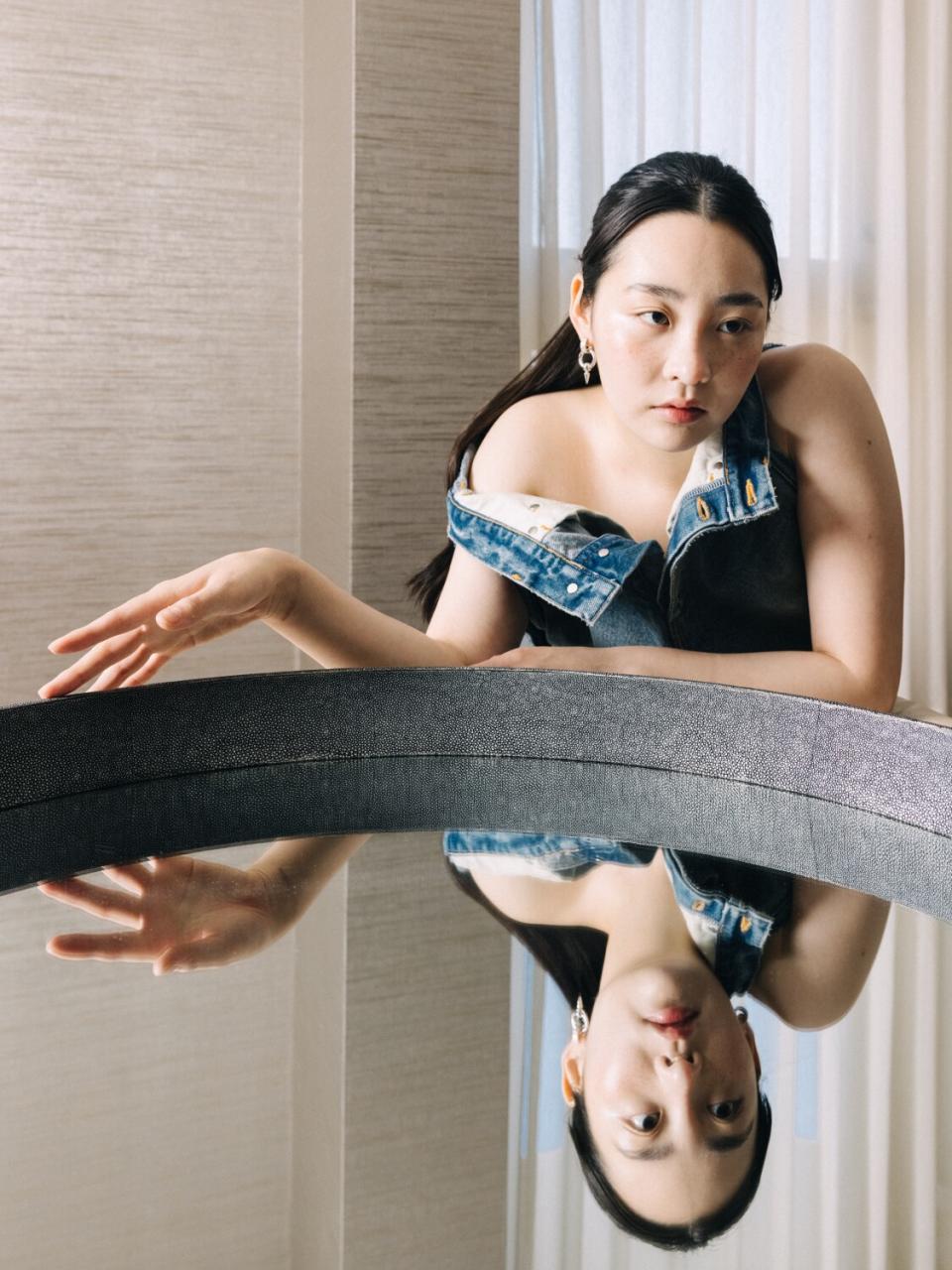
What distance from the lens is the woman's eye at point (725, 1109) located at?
0.30 m

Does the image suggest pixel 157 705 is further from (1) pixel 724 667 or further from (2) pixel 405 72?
(2) pixel 405 72

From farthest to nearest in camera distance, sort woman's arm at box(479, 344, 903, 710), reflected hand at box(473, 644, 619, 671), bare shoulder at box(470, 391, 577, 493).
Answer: bare shoulder at box(470, 391, 577, 493) → woman's arm at box(479, 344, 903, 710) → reflected hand at box(473, 644, 619, 671)

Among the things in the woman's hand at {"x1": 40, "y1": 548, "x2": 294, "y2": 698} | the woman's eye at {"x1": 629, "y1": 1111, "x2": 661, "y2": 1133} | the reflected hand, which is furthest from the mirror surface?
the reflected hand

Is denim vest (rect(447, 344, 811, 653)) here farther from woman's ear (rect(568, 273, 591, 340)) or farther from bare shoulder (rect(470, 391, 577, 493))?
woman's ear (rect(568, 273, 591, 340))

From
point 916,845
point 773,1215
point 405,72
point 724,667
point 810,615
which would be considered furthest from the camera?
point 405,72

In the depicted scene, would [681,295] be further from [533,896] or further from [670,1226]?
[670,1226]

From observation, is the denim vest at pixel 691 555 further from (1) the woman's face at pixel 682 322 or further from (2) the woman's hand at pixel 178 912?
(2) the woman's hand at pixel 178 912

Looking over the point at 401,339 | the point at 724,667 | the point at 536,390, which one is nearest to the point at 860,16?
the point at 401,339

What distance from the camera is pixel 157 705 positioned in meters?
0.55

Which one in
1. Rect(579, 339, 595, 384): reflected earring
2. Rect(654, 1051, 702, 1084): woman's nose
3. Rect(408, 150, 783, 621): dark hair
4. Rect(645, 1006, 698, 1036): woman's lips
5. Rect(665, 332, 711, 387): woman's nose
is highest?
Rect(408, 150, 783, 621): dark hair

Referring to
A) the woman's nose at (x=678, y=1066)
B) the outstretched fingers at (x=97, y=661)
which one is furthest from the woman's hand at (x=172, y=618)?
the woman's nose at (x=678, y=1066)

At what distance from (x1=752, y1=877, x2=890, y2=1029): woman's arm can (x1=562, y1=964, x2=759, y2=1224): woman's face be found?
21 mm

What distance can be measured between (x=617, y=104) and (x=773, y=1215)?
1.93 metres

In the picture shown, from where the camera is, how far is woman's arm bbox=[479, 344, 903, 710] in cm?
96
